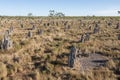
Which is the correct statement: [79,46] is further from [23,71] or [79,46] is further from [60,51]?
[23,71]

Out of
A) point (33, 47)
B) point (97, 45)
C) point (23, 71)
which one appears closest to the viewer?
point (23, 71)

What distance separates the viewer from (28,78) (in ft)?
47.2

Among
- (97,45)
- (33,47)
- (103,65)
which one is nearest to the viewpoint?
(103,65)

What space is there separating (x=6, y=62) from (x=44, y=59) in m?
2.86

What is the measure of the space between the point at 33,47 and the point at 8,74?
25.7ft

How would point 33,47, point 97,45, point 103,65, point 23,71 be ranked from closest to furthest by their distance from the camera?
point 23,71 → point 103,65 → point 33,47 → point 97,45

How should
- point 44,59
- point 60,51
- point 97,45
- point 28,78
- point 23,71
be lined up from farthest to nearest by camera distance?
point 97,45 → point 60,51 → point 44,59 → point 23,71 → point 28,78

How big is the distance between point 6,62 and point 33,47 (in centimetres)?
584

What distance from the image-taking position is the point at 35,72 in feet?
49.3

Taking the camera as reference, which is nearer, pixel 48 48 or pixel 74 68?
pixel 74 68

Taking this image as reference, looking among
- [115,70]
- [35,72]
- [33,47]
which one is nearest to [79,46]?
[33,47]

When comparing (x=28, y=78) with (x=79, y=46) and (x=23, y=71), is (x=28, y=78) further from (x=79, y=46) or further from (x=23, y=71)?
(x=79, y=46)

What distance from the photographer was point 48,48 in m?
22.5

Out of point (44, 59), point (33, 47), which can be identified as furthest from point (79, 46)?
point (44, 59)
